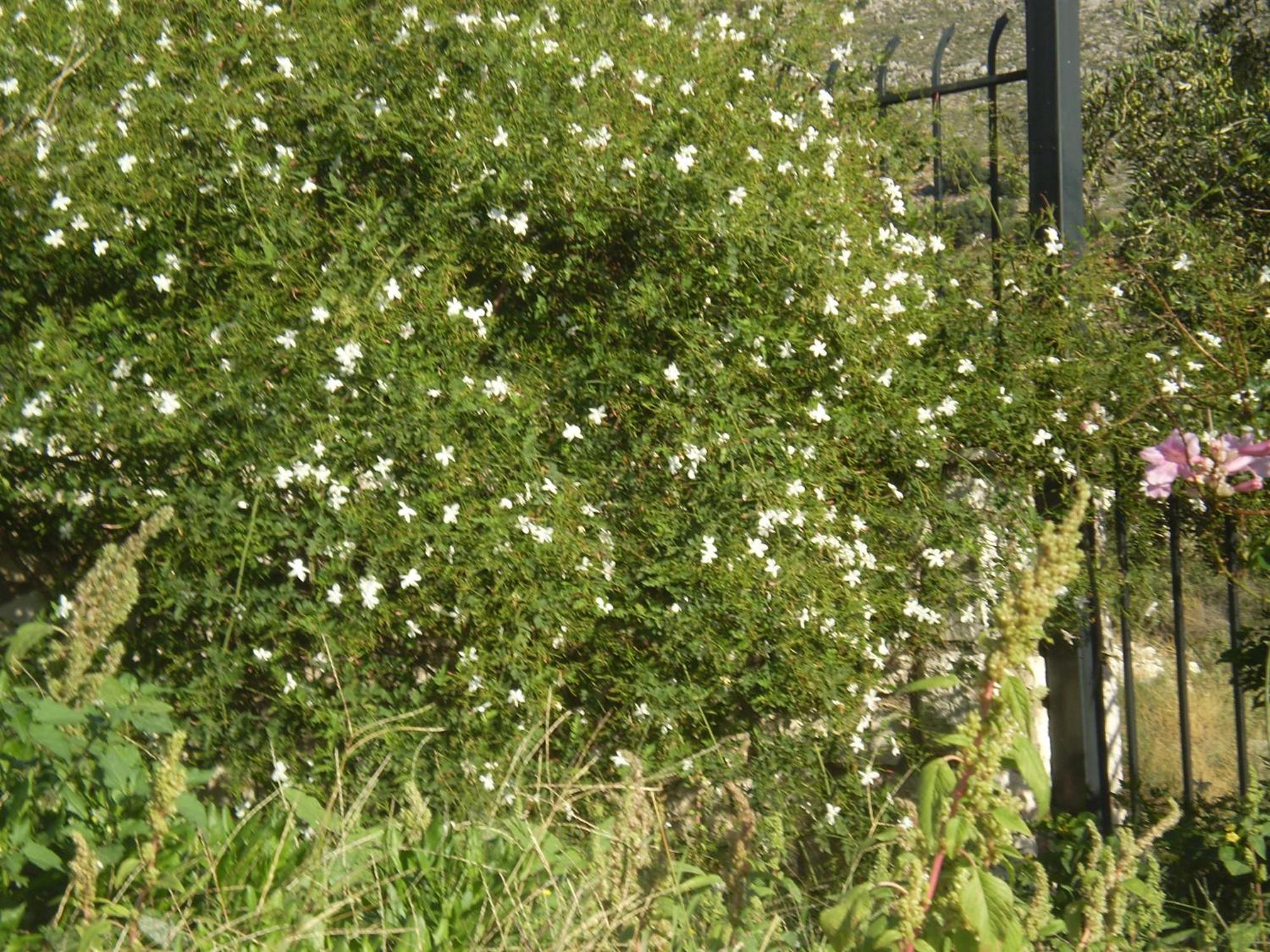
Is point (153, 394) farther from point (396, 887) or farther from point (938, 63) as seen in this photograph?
point (938, 63)

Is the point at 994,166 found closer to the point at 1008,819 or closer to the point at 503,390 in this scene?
the point at 503,390

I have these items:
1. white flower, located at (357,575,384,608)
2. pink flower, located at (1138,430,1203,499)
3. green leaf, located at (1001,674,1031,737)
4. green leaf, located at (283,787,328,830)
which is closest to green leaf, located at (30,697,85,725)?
green leaf, located at (283,787,328,830)

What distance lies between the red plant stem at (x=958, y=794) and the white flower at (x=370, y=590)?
53.5 inches

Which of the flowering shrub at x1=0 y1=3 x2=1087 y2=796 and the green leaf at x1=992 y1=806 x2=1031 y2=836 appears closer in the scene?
the green leaf at x1=992 y1=806 x2=1031 y2=836

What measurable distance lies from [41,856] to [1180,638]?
2765 mm

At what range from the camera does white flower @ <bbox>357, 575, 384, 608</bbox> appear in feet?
8.82

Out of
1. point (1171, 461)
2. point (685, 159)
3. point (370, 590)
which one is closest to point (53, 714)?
point (370, 590)

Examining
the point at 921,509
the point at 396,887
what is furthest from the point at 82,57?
the point at 921,509

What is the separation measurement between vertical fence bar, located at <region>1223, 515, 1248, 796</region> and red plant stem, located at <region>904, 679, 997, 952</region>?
1770 mm

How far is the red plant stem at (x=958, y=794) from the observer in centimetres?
165

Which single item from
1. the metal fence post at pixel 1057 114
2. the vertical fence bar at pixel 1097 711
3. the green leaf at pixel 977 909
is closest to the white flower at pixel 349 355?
the green leaf at pixel 977 909

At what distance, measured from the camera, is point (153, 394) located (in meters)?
2.72

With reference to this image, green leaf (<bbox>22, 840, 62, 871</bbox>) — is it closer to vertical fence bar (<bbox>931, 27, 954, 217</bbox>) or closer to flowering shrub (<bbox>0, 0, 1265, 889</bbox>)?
flowering shrub (<bbox>0, 0, 1265, 889</bbox>)

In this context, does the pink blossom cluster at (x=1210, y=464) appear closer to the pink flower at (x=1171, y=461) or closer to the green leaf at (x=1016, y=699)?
the pink flower at (x=1171, y=461)
